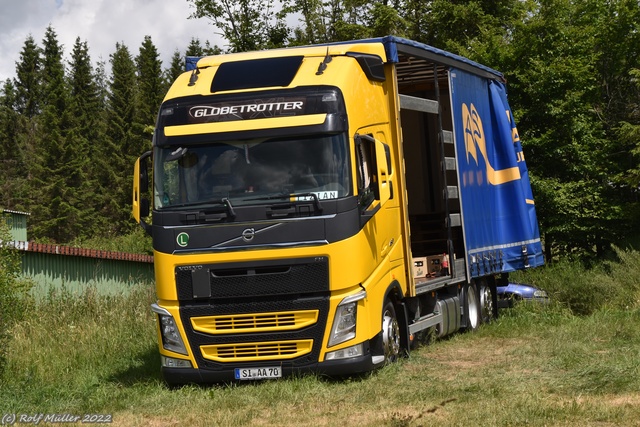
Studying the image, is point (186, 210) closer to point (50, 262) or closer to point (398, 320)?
point (398, 320)

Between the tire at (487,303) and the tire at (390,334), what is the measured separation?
497cm

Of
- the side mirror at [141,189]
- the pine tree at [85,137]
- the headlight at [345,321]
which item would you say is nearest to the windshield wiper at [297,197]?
the headlight at [345,321]

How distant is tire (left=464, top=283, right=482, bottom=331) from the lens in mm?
16453

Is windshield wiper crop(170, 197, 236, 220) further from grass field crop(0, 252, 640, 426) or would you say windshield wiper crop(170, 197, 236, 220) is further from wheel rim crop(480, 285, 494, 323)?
wheel rim crop(480, 285, 494, 323)

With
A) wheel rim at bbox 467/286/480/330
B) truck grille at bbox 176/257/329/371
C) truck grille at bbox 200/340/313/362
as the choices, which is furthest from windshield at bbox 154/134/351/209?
wheel rim at bbox 467/286/480/330

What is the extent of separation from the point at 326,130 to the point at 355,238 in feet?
4.15

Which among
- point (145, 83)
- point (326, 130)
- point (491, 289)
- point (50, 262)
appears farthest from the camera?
point (145, 83)

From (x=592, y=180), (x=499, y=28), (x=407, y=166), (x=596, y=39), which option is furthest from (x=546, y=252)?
(x=407, y=166)

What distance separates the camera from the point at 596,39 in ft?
108

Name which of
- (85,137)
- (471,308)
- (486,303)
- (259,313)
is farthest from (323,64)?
(85,137)

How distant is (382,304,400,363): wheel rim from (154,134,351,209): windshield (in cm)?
206

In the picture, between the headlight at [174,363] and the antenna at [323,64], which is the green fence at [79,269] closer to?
the headlight at [174,363]

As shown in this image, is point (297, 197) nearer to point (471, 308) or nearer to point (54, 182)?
point (471, 308)

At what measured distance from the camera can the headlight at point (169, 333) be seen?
11570 mm
